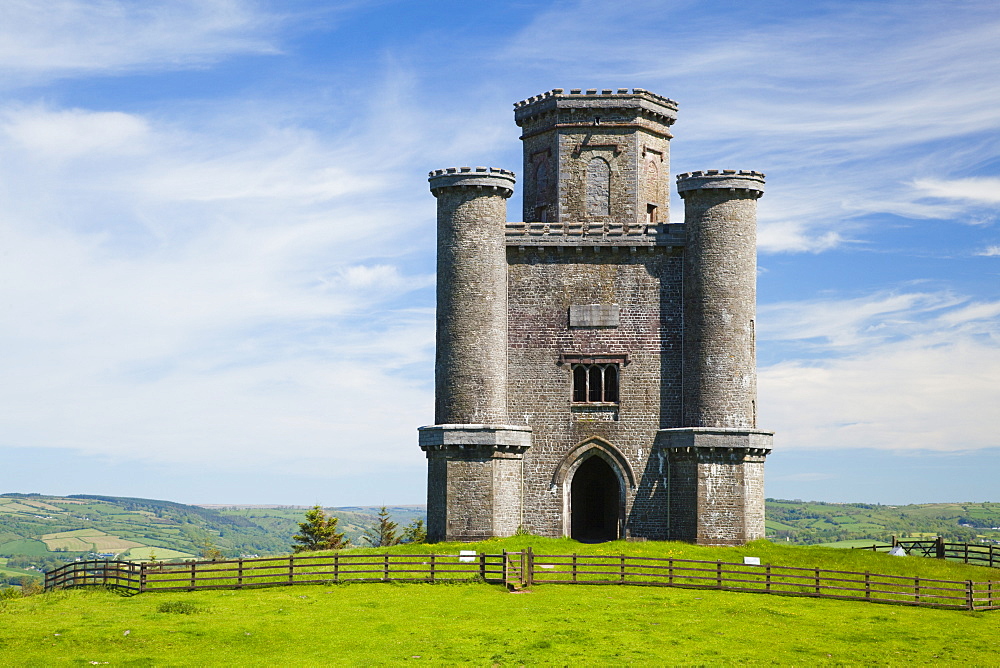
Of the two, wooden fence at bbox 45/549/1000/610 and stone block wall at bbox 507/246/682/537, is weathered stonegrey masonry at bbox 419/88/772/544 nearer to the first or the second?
stone block wall at bbox 507/246/682/537

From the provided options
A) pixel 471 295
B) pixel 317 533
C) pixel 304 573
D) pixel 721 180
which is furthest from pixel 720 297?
pixel 317 533

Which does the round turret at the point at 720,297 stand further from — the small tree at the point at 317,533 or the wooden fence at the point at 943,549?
the small tree at the point at 317,533

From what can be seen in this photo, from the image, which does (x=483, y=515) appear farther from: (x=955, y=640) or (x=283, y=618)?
(x=955, y=640)

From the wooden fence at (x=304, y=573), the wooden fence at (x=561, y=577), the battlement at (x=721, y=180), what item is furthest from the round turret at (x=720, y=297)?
the wooden fence at (x=304, y=573)

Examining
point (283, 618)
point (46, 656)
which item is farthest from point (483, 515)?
point (46, 656)

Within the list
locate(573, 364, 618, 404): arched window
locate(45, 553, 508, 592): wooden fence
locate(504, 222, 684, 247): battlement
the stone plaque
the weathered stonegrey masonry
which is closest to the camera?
locate(45, 553, 508, 592): wooden fence

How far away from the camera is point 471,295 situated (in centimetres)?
4444

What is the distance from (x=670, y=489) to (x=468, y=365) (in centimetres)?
943

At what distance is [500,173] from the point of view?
45.1m

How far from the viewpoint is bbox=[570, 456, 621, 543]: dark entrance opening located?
47.9 metres

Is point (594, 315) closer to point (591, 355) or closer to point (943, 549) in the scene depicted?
point (591, 355)

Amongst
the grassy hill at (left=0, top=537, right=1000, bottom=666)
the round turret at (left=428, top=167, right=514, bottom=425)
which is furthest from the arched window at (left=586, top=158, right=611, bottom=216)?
the grassy hill at (left=0, top=537, right=1000, bottom=666)

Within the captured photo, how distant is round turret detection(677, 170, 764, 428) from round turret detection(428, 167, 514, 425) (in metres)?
7.47

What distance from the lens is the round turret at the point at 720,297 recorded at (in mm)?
44125
